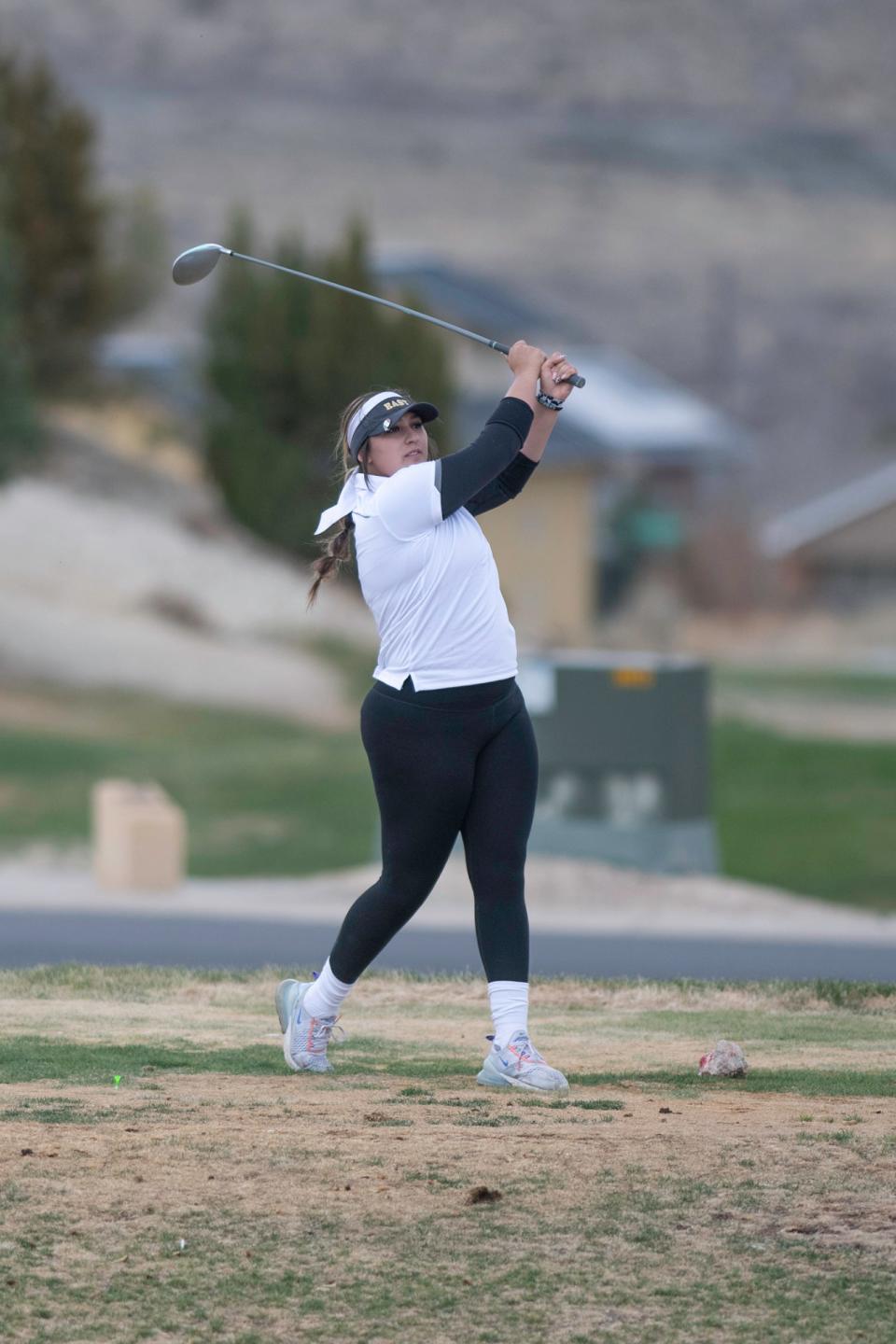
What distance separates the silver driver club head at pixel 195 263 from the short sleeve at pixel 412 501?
1533mm

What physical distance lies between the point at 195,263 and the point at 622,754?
9117 millimetres

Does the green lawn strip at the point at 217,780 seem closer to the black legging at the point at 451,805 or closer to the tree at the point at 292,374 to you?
the tree at the point at 292,374

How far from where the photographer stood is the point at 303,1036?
6.49m

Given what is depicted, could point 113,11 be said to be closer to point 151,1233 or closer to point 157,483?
point 157,483

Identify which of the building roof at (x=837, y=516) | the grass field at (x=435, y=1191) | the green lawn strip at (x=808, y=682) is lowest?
the grass field at (x=435, y=1191)

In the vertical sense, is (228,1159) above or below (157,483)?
below

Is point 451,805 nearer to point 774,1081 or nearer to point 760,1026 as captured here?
point 774,1081

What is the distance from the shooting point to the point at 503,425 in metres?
6.22

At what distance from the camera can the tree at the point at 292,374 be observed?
151ft

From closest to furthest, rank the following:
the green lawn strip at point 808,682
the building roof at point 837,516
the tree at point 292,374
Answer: the green lawn strip at point 808,682
the tree at point 292,374
the building roof at point 837,516

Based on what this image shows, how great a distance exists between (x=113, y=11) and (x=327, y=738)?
428ft

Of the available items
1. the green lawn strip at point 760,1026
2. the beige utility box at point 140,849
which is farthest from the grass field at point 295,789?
the green lawn strip at point 760,1026

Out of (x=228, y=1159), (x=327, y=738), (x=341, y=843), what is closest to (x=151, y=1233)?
(x=228, y=1159)

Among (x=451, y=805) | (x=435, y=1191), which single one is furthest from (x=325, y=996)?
(x=435, y=1191)
